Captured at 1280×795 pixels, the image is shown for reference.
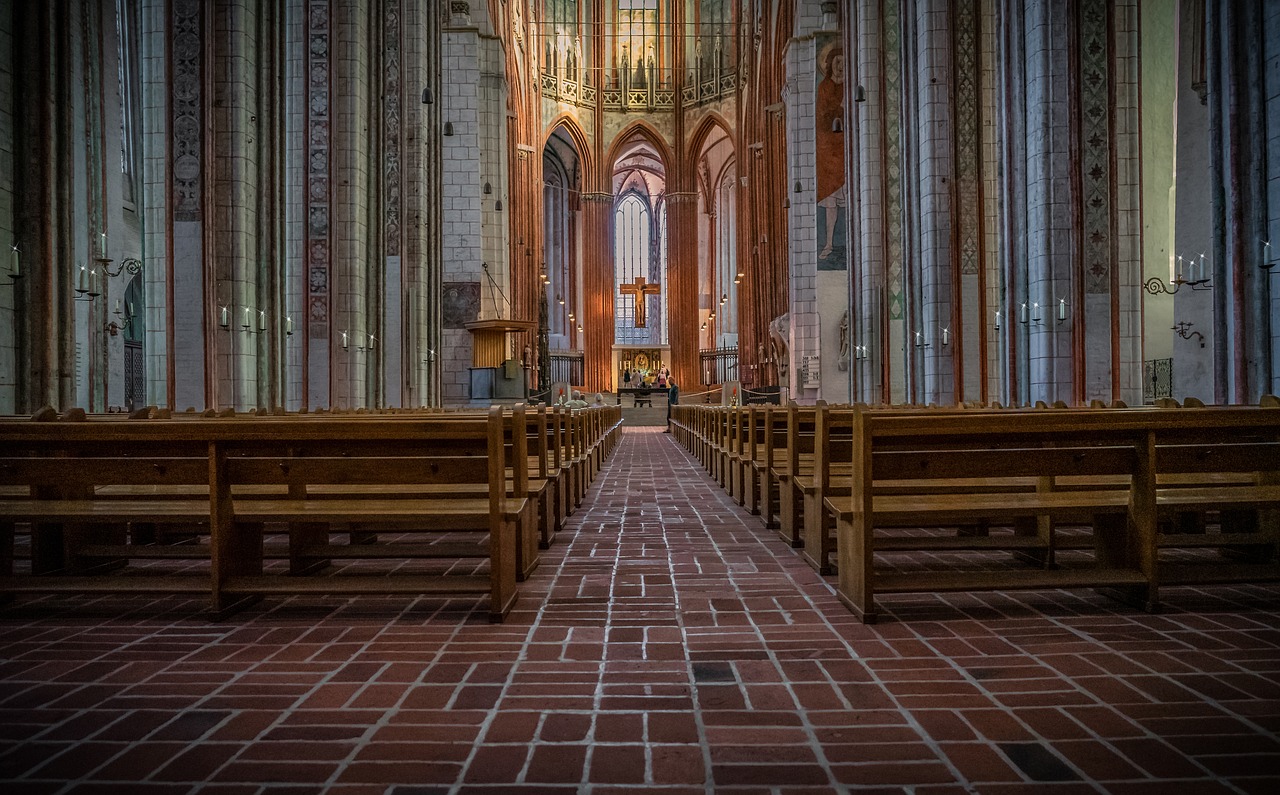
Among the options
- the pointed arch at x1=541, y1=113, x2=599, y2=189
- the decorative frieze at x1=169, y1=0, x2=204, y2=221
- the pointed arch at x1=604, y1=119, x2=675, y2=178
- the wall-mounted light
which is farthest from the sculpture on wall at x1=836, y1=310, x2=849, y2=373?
the pointed arch at x1=541, y1=113, x2=599, y2=189

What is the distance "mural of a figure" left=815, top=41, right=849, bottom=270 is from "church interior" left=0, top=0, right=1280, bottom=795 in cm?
8

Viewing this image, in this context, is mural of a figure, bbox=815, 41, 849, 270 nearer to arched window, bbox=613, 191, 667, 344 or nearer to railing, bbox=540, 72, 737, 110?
railing, bbox=540, 72, 737, 110

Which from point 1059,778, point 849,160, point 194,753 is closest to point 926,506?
point 1059,778

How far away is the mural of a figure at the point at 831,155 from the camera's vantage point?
60.3 feet

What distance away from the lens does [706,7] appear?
3678 centimetres

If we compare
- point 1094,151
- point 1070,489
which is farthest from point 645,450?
point 1070,489

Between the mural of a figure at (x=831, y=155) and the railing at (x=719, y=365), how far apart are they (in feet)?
58.2

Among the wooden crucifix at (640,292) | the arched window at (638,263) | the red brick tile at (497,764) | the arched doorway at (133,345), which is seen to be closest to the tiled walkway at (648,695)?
the red brick tile at (497,764)

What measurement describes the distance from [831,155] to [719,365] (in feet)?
64.2

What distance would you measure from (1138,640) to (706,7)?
3882 centimetres

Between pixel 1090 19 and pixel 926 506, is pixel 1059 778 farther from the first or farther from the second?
pixel 1090 19

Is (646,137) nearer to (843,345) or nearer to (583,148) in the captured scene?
(583,148)

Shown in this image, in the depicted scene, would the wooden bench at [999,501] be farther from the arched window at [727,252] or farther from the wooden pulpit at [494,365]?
the arched window at [727,252]

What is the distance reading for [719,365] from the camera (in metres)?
37.7
